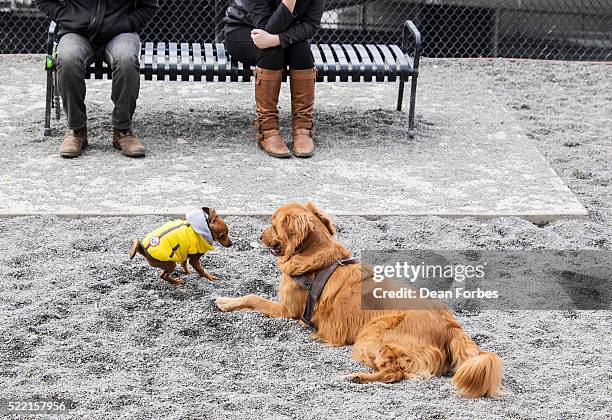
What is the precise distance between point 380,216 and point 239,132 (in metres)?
1.72

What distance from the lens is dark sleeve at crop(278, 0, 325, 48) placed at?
6.08 metres

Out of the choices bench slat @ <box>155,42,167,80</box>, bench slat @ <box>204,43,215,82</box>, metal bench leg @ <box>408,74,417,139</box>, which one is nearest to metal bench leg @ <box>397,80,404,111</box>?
metal bench leg @ <box>408,74,417,139</box>

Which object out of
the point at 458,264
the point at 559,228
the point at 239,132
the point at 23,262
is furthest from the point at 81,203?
the point at 559,228

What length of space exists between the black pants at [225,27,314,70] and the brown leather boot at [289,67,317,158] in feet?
0.20

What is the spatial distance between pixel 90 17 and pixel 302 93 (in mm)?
1448

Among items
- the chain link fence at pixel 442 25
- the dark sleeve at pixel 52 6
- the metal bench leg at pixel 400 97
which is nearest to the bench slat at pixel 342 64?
the metal bench leg at pixel 400 97

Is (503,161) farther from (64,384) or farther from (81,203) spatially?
(64,384)

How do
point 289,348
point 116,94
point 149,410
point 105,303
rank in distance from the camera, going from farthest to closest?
point 116,94
point 105,303
point 289,348
point 149,410

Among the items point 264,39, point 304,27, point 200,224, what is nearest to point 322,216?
point 200,224

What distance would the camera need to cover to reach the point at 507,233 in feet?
16.7

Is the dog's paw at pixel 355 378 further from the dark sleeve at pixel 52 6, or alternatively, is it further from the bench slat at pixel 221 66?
the dark sleeve at pixel 52 6

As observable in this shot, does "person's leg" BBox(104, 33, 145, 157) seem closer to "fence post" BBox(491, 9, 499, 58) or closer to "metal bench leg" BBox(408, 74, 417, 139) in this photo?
"metal bench leg" BBox(408, 74, 417, 139)

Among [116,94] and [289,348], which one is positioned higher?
[116,94]

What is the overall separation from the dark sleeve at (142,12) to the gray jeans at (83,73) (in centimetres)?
21
